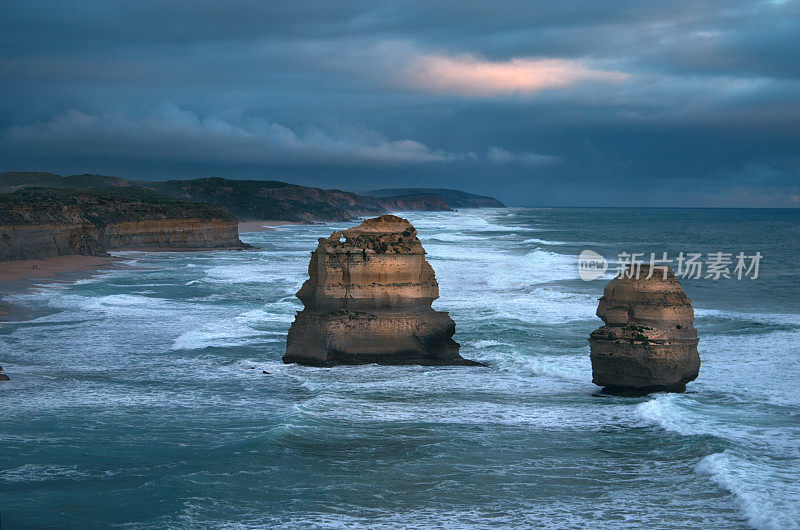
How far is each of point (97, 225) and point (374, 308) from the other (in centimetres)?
5152

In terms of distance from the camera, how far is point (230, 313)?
3152 centimetres

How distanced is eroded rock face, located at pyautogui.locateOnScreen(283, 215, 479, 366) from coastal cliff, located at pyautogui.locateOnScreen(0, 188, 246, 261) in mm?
38969

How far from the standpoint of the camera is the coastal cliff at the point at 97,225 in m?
54.9

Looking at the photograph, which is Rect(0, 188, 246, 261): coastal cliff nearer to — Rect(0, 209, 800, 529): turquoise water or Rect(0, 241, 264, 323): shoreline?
Rect(0, 241, 264, 323): shoreline

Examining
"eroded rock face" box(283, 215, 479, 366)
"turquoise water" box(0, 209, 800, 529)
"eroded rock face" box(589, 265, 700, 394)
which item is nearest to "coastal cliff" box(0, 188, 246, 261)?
"turquoise water" box(0, 209, 800, 529)

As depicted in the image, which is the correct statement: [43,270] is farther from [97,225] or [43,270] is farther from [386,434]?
[386,434]

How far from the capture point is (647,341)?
54.7 ft

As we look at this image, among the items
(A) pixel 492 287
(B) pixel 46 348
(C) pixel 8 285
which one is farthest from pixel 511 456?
(C) pixel 8 285

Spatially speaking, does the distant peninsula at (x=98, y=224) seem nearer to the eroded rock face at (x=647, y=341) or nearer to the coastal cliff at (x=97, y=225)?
the coastal cliff at (x=97, y=225)

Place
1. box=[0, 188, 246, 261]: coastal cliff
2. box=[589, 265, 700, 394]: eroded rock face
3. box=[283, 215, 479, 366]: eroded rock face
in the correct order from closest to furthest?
box=[589, 265, 700, 394]: eroded rock face → box=[283, 215, 479, 366]: eroded rock face → box=[0, 188, 246, 261]: coastal cliff

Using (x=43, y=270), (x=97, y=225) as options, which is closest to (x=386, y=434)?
(x=43, y=270)

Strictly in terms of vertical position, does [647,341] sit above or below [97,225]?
below

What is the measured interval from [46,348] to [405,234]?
11403 mm

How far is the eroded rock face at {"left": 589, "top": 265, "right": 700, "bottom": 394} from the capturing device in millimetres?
16766
